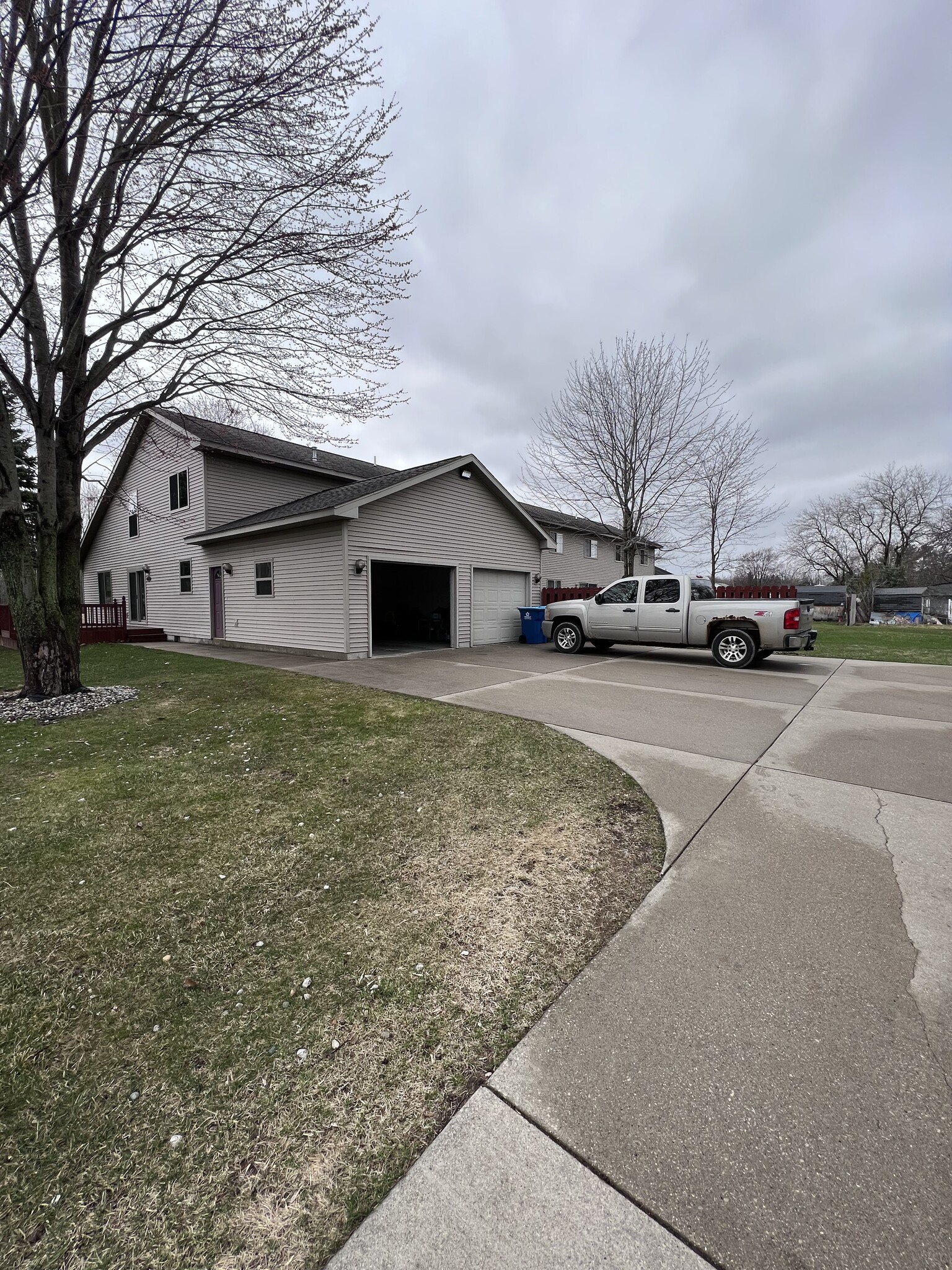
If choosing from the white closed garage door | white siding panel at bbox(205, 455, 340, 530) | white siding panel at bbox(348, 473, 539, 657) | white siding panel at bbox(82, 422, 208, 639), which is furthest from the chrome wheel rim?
white siding panel at bbox(82, 422, 208, 639)

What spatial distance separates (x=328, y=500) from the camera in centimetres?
1206

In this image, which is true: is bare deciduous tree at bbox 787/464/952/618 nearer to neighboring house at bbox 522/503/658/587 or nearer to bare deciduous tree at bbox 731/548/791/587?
bare deciduous tree at bbox 731/548/791/587

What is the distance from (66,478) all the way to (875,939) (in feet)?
31.8

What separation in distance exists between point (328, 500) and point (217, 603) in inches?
217

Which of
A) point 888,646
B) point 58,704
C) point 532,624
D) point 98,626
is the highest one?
point 532,624

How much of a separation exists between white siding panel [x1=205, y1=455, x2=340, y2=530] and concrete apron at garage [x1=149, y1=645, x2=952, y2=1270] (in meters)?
15.2

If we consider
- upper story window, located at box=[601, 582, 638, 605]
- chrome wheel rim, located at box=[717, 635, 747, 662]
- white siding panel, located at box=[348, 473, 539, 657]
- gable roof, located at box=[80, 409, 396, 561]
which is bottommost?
chrome wheel rim, located at box=[717, 635, 747, 662]

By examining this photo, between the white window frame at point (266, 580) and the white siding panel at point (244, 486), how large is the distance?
2.97 metres

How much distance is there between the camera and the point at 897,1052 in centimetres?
170

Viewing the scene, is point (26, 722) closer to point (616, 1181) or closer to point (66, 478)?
point (66, 478)

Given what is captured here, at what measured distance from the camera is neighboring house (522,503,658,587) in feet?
74.2

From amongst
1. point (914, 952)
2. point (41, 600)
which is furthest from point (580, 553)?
point (914, 952)

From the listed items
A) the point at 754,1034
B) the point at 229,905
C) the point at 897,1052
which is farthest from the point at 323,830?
the point at 897,1052

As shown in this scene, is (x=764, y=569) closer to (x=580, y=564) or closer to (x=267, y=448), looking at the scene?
(x=580, y=564)
